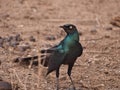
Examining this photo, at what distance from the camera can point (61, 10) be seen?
11.3m

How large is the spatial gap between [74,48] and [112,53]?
2.35 meters

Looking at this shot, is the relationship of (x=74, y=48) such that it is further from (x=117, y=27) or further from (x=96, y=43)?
(x=117, y=27)

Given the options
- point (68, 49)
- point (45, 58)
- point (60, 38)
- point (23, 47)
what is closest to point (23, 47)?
point (23, 47)

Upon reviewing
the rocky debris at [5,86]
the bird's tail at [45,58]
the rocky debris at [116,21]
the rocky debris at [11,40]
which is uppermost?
the rocky debris at [5,86]

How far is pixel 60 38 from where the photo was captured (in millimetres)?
8812

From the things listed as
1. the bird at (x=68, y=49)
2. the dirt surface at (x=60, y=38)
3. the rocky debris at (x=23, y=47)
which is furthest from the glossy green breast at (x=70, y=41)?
the rocky debris at (x=23, y=47)

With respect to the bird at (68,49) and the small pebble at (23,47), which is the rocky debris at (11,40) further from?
the bird at (68,49)

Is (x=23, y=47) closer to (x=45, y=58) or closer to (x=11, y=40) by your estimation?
(x=11, y=40)

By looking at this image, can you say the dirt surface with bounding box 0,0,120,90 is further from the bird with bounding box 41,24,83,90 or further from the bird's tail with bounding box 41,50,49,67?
the bird with bounding box 41,24,83,90

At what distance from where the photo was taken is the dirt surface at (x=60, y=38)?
6.35 meters

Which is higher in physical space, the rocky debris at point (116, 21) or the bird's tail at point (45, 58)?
the bird's tail at point (45, 58)

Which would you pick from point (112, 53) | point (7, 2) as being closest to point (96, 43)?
point (112, 53)

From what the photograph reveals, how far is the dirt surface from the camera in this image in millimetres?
6352

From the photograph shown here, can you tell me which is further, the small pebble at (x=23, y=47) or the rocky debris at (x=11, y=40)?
the rocky debris at (x=11, y=40)
